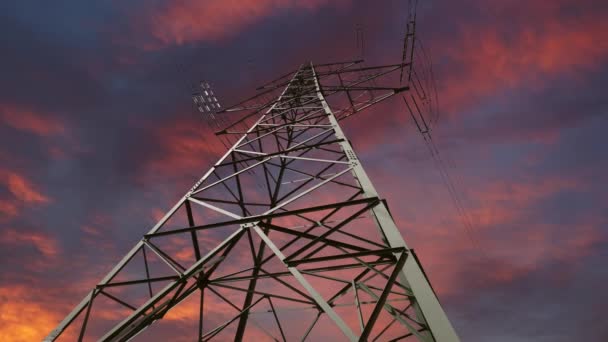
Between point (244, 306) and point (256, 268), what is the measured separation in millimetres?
884

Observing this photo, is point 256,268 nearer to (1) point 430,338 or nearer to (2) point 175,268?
(2) point 175,268

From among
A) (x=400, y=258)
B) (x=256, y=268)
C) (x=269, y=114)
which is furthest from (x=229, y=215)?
(x=269, y=114)

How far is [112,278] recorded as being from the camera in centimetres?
640

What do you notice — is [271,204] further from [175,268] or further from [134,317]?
[134,317]

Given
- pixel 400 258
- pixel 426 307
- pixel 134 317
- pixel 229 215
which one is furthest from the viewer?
pixel 229 215

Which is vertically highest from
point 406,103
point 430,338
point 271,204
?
point 406,103

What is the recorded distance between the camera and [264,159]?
8805mm

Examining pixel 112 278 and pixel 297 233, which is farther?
pixel 112 278

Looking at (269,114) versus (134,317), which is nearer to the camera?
(134,317)

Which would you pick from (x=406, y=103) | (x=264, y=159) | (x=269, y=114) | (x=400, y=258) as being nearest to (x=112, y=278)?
(x=264, y=159)

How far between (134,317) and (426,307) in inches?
173

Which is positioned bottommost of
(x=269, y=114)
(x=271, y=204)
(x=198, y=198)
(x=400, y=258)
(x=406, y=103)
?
(x=400, y=258)

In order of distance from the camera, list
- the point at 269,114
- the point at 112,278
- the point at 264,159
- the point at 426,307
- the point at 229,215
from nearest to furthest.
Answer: the point at 426,307 → the point at 112,278 → the point at 229,215 → the point at 264,159 → the point at 269,114

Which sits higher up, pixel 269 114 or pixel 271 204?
pixel 269 114
